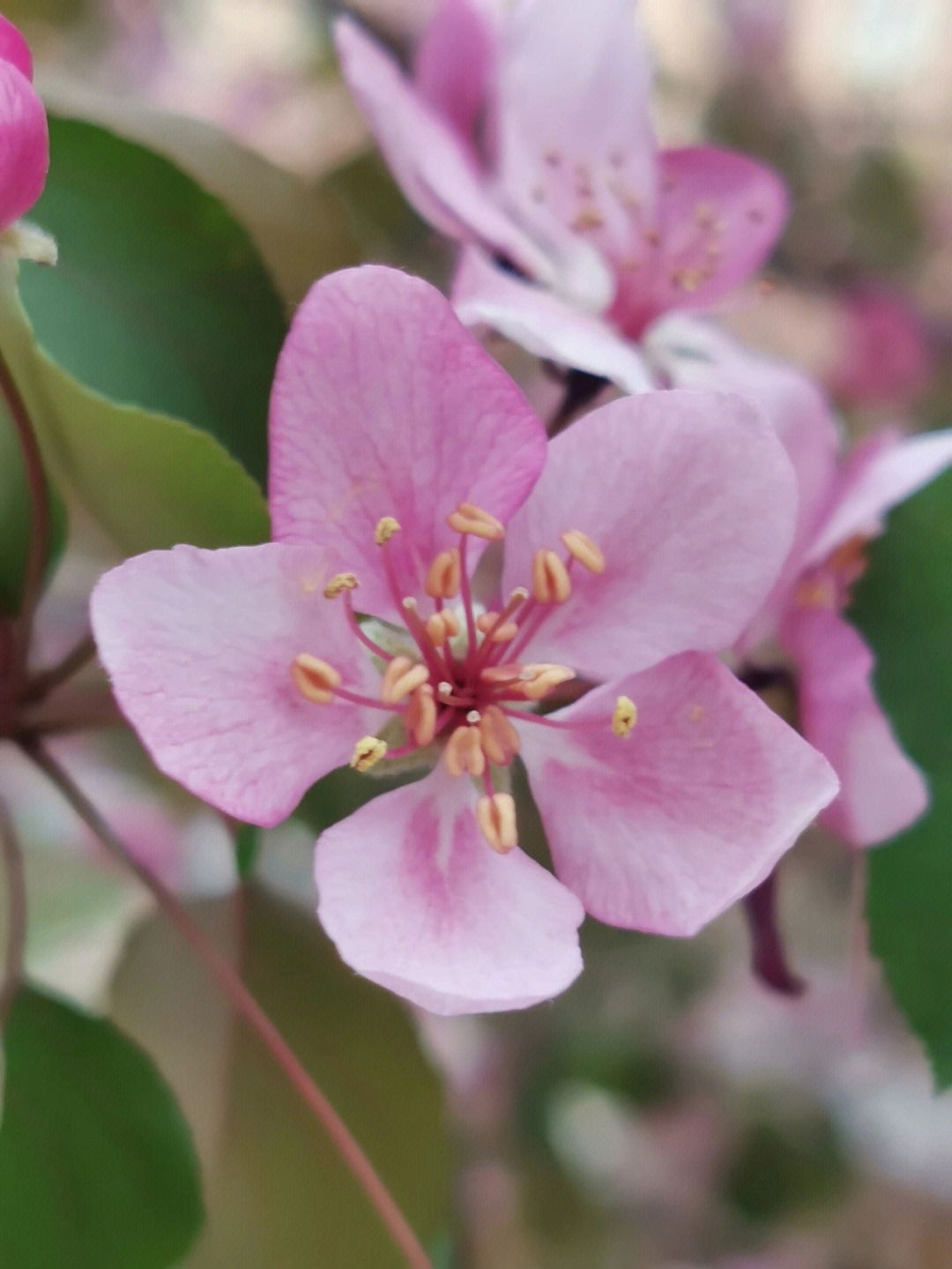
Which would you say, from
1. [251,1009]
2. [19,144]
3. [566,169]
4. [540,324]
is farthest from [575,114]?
[251,1009]

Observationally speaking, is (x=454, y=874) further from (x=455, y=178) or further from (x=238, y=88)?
(x=238, y=88)

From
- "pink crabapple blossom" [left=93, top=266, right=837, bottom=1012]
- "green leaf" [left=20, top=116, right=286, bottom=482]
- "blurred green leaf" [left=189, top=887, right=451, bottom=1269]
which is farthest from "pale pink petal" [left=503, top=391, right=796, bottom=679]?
"blurred green leaf" [left=189, top=887, right=451, bottom=1269]

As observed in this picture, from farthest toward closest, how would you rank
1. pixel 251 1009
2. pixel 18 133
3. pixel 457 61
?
pixel 457 61, pixel 251 1009, pixel 18 133

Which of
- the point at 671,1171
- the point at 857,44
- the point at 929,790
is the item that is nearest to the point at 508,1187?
the point at 671,1171

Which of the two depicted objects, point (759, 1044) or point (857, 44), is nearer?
point (759, 1044)

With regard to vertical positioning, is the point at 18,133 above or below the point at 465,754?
above

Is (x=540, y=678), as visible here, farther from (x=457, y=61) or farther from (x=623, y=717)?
(x=457, y=61)

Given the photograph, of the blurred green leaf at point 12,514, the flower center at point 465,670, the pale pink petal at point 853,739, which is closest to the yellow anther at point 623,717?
the flower center at point 465,670
